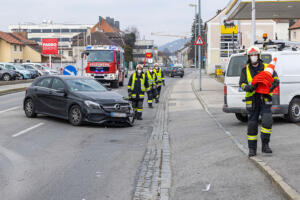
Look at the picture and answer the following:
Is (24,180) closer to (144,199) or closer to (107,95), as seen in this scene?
(144,199)

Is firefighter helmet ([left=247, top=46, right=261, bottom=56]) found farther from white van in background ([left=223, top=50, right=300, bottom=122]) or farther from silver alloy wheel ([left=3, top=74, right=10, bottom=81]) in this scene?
silver alloy wheel ([left=3, top=74, right=10, bottom=81])

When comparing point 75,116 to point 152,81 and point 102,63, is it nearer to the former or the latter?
point 152,81

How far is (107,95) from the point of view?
1347 cm

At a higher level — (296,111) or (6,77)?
(6,77)

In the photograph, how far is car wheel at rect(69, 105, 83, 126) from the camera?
1277 centimetres

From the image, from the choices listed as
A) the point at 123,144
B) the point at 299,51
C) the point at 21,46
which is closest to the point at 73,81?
the point at 123,144

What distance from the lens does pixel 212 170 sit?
7.29m

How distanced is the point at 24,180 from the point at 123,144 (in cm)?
371

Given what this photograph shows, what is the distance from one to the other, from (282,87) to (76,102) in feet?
17.6

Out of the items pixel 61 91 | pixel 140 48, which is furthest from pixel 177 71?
pixel 140 48

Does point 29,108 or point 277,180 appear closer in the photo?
point 277,180

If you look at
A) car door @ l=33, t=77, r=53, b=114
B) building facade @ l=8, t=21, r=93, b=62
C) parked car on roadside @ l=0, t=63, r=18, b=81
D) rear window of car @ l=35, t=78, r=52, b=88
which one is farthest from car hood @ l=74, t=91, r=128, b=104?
building facade @ l=8, t=21, r=93, b=62

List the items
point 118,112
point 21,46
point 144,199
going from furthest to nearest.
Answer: point 21,46, point 118,112, point 144,199

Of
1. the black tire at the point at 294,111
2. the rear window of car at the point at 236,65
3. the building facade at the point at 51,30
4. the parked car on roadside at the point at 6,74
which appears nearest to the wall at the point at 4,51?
the parked car on roadside at the point at 6,74
